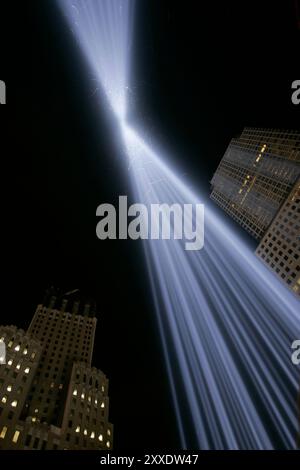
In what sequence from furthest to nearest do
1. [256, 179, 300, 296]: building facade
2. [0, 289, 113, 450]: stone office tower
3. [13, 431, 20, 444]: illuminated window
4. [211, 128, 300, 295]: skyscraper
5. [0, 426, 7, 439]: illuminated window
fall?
1. [211, 128, 300, 295]: skyscraper
2. [256, 179, 300, 296]: building facade
3. [0, 289, 113, 450]: stone office tower
4. [0, 426, 7, 439]: illuminated window
5. [13, 431, 20, 444]: illuminated window

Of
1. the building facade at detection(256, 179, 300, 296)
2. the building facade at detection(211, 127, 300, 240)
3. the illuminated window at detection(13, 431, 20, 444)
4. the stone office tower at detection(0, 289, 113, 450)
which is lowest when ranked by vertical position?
the illuminated window at detection(13, 431, 20, 444)

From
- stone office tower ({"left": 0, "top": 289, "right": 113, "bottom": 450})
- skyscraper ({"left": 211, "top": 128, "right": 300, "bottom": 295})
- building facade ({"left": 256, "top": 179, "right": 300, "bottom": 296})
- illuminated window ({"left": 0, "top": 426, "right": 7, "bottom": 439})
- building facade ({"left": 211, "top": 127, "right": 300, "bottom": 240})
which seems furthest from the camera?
building facade ({"left": 211, "top": 127, "right": 300, "bottom": 240})

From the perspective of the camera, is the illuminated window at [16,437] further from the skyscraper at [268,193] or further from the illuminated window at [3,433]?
the skyscraper at [268,193]

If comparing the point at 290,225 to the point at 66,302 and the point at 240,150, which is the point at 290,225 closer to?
the point at 240,150

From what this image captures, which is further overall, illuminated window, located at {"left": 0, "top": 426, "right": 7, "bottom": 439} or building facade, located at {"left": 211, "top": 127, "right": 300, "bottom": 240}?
building facade, located at {"left": 211, "top": 127, "right": 300, "bottom": 240}

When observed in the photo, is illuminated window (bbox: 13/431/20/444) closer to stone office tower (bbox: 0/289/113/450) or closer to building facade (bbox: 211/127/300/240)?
stone office tower (bbox: 0/289/113/450)

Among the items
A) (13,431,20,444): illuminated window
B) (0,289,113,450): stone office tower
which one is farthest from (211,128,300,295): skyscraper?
(13,431,20,444): illuminated window
